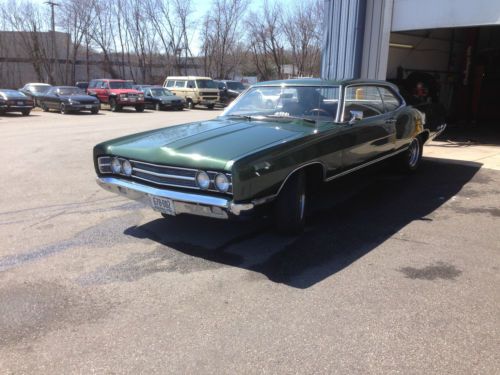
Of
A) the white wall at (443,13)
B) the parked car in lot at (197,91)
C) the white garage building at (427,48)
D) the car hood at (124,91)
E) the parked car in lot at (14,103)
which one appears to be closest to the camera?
the white wall at (443,13)

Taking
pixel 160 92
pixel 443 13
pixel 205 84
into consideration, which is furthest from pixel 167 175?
pixel 205 84

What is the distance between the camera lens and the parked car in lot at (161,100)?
2509 centimetres

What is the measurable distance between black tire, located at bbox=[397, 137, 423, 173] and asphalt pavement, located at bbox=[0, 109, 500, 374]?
52.0 inches

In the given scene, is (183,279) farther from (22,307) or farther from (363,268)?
(363,268)

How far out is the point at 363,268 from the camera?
3939 mm

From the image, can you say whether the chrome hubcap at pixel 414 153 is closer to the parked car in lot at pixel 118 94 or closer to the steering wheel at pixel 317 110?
the steering wheel at pixel 317 110

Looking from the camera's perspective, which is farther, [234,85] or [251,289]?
[234,85]

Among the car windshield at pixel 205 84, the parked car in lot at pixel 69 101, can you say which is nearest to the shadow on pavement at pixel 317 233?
the parked car in lot at pixel 69 101

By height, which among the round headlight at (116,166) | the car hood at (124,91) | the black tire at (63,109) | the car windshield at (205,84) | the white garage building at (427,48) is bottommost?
the black tire at (63,109)

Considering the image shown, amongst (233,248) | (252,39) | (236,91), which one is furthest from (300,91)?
(252,39)

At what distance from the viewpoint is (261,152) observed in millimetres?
3973

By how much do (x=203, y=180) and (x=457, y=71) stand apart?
1499 centimetres

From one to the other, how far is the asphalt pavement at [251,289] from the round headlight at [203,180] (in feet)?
2.25

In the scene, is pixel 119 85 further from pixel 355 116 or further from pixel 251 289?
pixel 251 289
